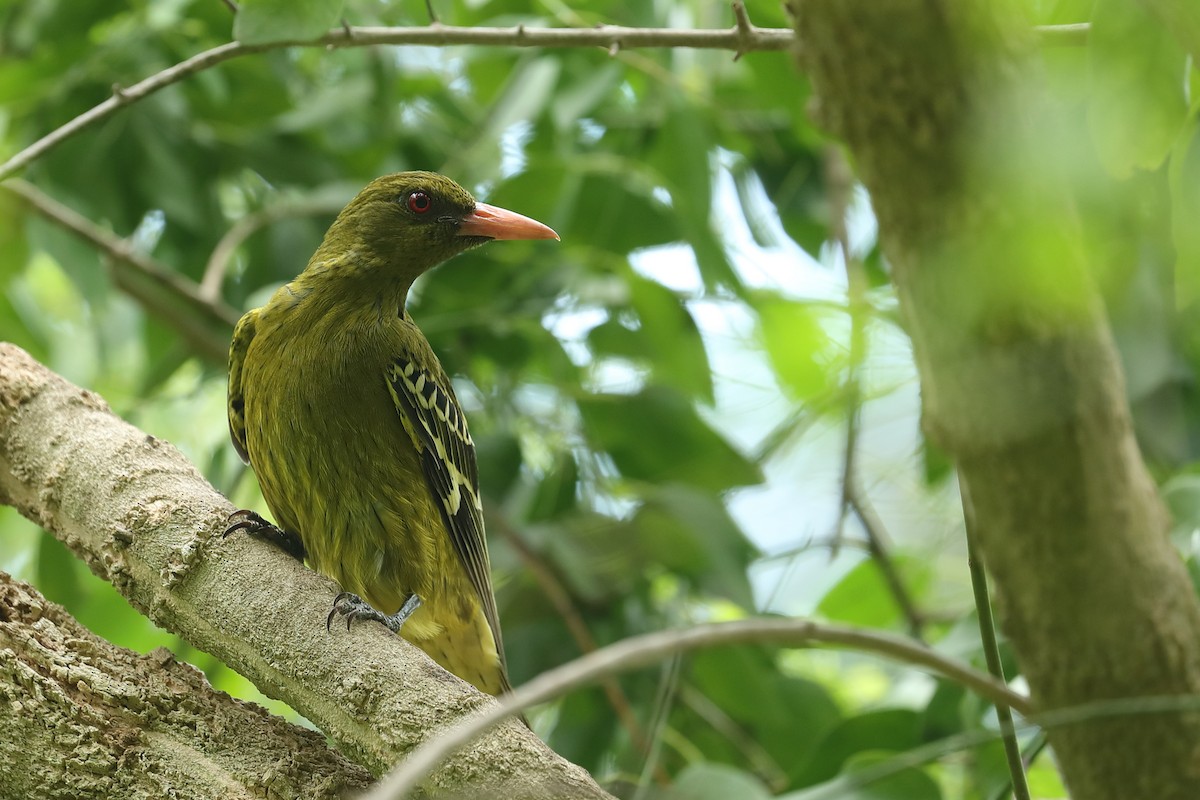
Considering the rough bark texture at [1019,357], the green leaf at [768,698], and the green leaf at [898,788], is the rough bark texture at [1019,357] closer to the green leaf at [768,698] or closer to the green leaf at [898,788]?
the green leaf at [898,788]

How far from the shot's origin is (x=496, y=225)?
146 inches

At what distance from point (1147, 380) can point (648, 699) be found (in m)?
2.04

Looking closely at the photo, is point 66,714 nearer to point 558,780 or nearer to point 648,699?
point 558,780

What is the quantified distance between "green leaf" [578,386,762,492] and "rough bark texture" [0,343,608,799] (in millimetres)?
1990

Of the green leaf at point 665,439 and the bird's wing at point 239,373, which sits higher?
the green leaf at point 665,439

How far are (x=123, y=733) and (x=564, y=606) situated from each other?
2.05m

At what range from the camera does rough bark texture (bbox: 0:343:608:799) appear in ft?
6.70

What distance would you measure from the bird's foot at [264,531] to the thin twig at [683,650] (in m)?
1.27

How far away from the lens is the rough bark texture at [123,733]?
211 cm

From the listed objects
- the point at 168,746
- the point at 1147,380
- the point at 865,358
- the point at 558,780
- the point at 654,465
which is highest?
the point at 1147,380

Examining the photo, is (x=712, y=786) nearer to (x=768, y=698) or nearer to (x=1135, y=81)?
(x=768, y=698)

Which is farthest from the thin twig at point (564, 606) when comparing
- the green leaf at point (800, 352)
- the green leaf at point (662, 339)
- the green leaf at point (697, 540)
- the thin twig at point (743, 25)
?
the thin twig at point (743, 25)

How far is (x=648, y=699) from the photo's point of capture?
14.2 feet

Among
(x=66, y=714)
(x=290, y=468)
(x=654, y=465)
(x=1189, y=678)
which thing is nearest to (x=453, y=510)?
(x=290, y=468)
